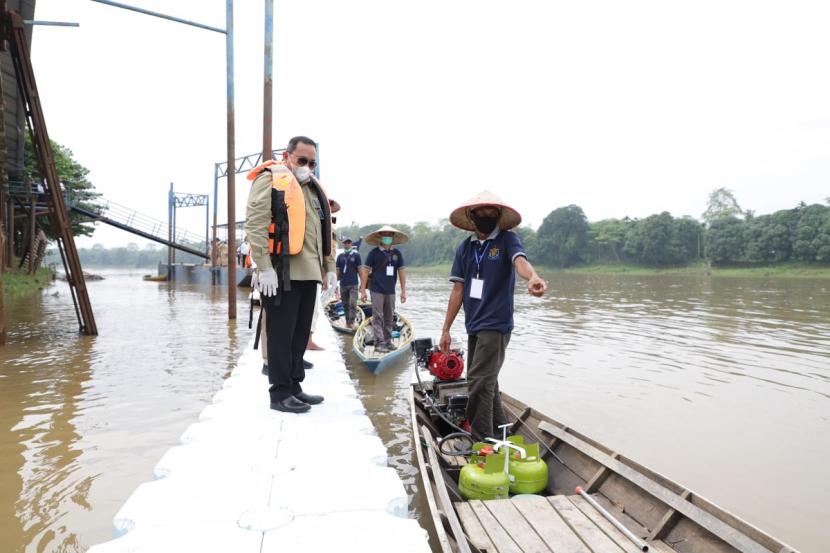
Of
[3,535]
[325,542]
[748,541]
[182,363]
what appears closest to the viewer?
[325,542]

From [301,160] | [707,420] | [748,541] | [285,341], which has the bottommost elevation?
[707,420]

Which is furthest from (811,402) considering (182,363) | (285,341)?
(182,363)

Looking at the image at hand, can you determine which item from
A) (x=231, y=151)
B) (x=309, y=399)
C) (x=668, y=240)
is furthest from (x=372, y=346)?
(x=668, y=240)

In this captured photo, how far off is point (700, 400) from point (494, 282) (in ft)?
17.4

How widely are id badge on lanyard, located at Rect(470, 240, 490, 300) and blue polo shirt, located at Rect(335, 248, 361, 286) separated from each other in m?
7.17

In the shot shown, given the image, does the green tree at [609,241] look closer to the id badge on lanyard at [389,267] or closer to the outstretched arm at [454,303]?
the id badge on lanyard at [389,267]

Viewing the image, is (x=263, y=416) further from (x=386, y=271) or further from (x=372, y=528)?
(x=386, y=271)

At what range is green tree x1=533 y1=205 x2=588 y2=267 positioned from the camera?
239 ft

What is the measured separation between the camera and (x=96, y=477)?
13.6 feet

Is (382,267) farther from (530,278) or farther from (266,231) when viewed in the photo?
(530,278)

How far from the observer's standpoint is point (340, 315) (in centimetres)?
1375

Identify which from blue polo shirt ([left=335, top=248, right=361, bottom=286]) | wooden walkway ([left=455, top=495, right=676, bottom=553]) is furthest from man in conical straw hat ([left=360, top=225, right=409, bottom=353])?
wooden walkway ([left=455, top=495, right=676, bottom=553])

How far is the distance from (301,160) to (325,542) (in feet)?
9.60

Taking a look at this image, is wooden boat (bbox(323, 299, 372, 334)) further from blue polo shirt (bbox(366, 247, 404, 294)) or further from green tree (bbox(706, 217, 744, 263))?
green tree (bbox(706, 217, 744, 263))
